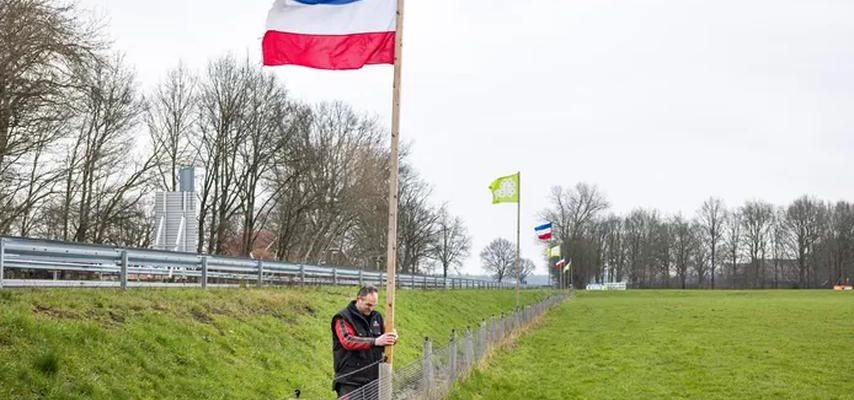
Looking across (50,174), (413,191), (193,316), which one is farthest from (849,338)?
(413,191)

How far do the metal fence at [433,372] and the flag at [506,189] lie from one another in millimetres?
10407

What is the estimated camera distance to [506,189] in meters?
31.9

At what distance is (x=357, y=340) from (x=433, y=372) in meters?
4.43

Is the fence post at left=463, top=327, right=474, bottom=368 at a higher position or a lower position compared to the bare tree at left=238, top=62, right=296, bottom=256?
lower

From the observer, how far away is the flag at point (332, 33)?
907 centimetres

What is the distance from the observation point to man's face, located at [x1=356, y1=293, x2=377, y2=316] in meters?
8.03

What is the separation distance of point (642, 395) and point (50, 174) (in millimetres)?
22374

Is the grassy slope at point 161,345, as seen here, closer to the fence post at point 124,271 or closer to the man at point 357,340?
the fence post at point 124,271

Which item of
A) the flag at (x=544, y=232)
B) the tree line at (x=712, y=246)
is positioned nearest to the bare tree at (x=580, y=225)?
the tree line at (x=712, y=246)

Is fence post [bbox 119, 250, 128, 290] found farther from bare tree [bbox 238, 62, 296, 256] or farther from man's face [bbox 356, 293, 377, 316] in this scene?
bare tree [bbox 238, 62, 296, 256]

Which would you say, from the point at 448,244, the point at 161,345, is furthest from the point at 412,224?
the point at 161,345

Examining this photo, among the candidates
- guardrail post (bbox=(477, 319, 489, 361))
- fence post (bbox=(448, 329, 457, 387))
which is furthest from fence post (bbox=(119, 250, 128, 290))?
guardrail post (bbox=(477, 319, 489, 361))

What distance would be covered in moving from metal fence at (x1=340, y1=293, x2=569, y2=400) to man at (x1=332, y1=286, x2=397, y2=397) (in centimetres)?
18

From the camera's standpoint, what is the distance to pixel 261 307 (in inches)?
680
